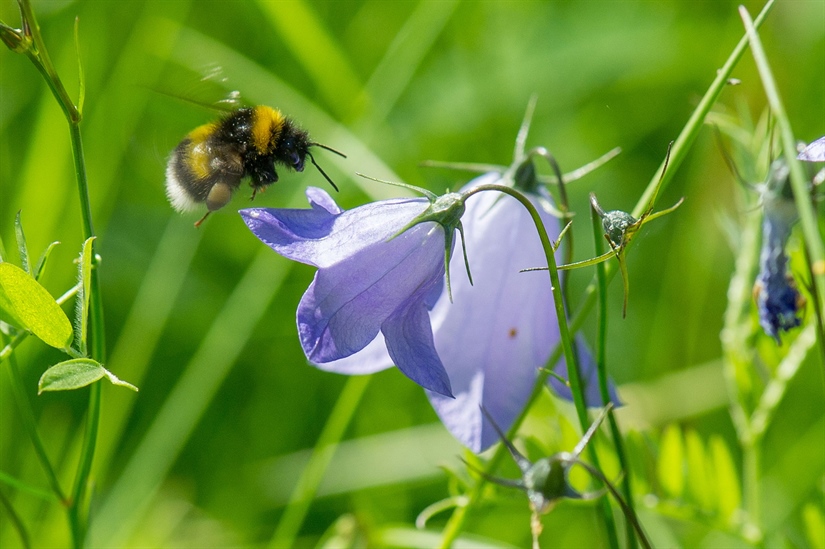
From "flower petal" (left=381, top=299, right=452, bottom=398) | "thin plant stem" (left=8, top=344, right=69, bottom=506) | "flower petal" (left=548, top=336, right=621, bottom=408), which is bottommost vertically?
"flower petal" (left=548, top=336, right=621, bottom=408)

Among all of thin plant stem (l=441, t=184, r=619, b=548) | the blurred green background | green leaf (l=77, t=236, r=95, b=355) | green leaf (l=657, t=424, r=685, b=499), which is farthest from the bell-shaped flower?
the blurred green background

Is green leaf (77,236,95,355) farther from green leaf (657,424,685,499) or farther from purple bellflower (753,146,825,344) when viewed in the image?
green leaf (657,424,685,499)

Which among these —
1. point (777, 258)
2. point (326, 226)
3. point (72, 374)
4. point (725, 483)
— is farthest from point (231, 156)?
point (725, 483)

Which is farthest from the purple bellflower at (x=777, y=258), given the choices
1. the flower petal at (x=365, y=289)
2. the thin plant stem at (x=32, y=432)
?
the thin plant stem at (x=32, y=432)

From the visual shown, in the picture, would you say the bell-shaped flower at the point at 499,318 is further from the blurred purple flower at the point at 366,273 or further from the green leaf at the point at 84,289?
the green leaf at the point at 84,289

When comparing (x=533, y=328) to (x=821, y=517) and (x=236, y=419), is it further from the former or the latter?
(x=236, y=419)

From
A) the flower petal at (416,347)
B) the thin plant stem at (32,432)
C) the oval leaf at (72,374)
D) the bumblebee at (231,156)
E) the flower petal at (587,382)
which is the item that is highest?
the bumblebee at (231,156)
